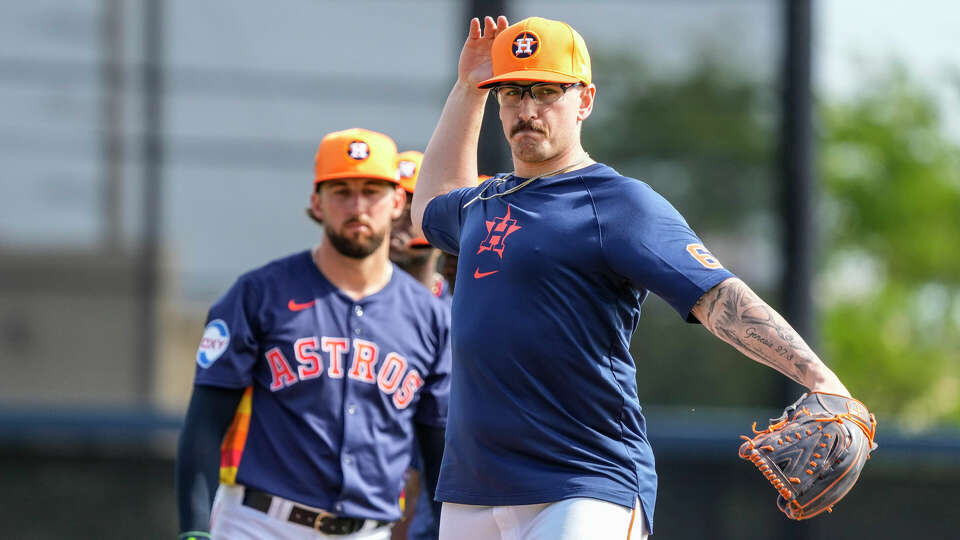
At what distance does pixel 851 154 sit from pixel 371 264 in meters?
26.3

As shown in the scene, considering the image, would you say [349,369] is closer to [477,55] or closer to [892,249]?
[477,55]

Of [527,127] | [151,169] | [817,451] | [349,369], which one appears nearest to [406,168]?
[349,369]

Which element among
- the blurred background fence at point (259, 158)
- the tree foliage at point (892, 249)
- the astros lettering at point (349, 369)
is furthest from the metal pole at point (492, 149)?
the tree foliage at point (892, 249)

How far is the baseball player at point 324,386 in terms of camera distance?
420 centimetres

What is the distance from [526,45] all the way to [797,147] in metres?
7.40

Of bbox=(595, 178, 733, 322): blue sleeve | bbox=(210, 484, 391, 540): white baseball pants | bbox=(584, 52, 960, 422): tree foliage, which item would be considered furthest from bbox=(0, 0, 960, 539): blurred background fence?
bbox=(584, 52, 960, 422): tree foliage

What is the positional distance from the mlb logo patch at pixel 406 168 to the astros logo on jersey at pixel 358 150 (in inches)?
29.9

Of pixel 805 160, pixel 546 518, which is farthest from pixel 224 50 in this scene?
pixel 546 518

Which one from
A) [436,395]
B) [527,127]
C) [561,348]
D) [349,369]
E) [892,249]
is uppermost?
[527,127]

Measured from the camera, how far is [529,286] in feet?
10.3

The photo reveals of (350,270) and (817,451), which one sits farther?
(350,270)

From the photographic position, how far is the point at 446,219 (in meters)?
3.58

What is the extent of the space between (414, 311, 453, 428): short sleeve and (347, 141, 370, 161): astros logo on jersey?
712mm

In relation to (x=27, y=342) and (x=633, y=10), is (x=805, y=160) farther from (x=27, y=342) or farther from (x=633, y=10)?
(x=27, y=342)
